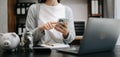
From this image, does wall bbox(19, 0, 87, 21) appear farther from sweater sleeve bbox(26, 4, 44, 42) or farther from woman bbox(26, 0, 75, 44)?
sweater sleeve bbox(26, 4, 44, 42)

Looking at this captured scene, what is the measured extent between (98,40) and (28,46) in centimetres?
46

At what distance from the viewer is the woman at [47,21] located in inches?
74.1

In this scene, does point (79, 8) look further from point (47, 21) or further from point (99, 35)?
point (99, 35)

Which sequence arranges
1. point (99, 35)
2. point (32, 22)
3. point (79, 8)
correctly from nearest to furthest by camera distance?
point (99, 35)
point (32, 22)
point (79, 8)

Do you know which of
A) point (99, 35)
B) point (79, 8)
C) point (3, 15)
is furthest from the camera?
point (79, 8)

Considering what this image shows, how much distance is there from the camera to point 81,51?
125 cm

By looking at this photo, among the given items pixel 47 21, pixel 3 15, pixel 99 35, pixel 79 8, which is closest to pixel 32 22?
pixel 47 21

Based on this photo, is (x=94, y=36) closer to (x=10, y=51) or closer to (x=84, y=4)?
(x=10, y=51)

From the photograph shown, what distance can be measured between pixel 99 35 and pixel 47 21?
0.81 meters

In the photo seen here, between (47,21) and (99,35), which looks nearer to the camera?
(99,35)

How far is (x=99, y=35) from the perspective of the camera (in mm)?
1277

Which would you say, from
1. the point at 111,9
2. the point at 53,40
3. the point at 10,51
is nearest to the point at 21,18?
the point at 111,9

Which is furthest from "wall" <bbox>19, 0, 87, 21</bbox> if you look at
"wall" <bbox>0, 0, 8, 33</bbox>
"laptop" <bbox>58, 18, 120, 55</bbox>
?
"laptop" <bbox>58, 18, 120, 55</bbox>

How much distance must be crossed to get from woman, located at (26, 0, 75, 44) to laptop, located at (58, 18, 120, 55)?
1.50ft
